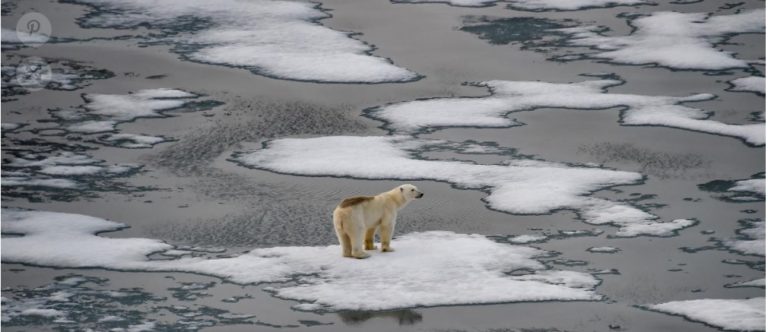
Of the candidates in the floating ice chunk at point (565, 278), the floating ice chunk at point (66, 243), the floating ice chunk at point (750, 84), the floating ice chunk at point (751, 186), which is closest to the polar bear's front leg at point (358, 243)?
the floating ice chunk at point (565, 278)

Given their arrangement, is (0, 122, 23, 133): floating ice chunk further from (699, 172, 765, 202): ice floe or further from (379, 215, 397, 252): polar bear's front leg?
(699, 172, 765, 202): ice floe

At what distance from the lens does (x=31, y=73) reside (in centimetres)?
1961

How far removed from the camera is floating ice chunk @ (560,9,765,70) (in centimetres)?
2030

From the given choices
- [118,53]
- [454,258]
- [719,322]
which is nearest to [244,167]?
[454,258]

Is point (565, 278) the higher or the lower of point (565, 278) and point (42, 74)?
the lower

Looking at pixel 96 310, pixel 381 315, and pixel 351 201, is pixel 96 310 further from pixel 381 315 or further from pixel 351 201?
pixel 351 201

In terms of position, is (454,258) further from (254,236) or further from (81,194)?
(81,194)

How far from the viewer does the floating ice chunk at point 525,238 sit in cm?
1309

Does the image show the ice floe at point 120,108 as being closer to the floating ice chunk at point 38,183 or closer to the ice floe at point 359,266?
the floating ice chunk at point 38,183

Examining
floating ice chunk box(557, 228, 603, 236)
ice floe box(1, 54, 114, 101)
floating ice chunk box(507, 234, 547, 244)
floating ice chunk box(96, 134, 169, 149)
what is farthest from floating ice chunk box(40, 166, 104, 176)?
floating ice chunk box(557, 228, 603, 236)

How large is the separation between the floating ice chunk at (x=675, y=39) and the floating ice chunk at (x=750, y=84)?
63cm

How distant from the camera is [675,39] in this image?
21344mm

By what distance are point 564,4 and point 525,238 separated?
11212 mm

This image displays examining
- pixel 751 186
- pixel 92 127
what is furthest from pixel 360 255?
pixel 92 127
